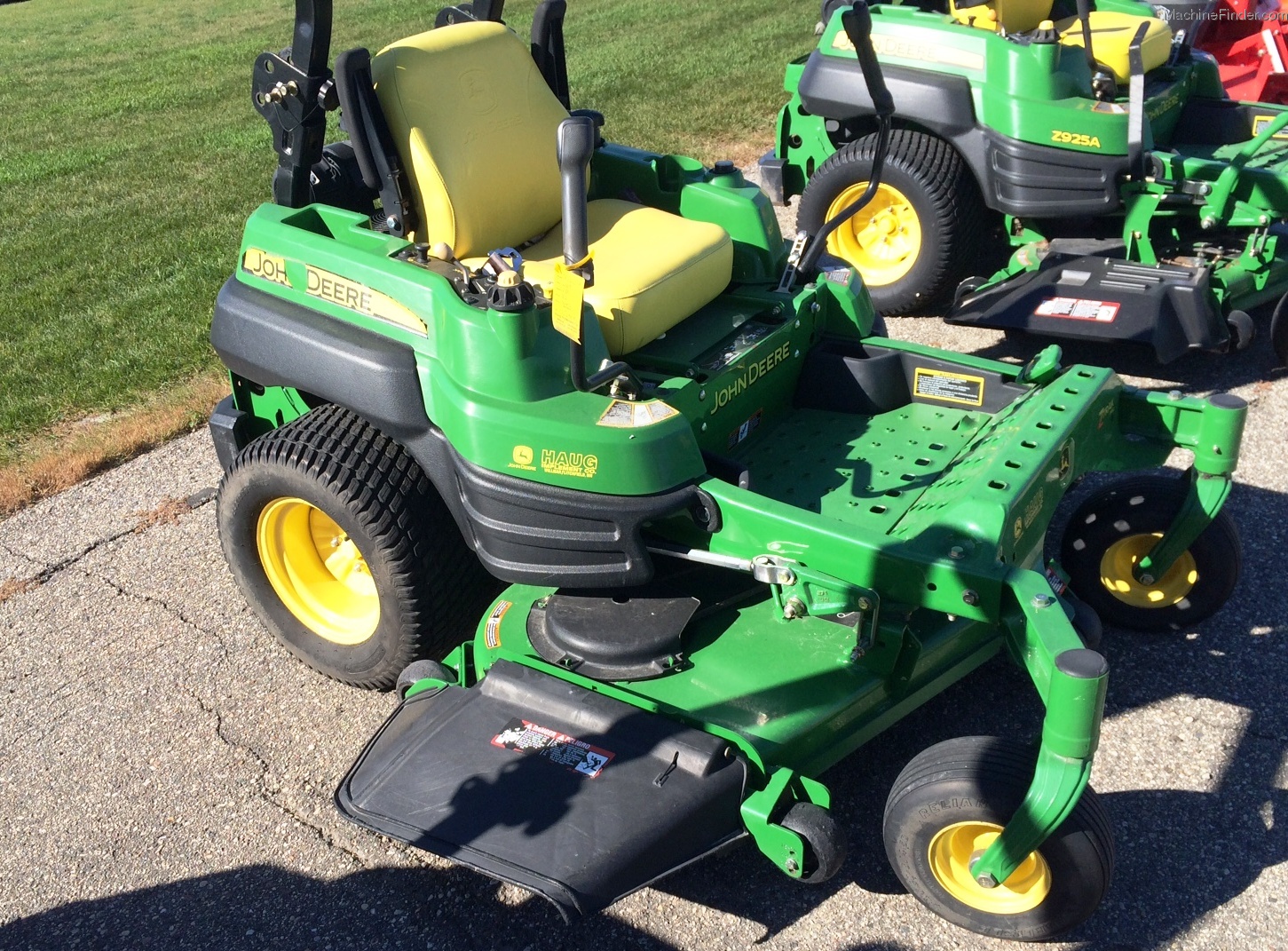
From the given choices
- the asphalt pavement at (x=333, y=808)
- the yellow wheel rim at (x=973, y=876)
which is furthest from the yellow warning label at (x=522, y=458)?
the yellow wheel rim at (x=973, y=876)

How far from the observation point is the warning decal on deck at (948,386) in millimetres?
3625

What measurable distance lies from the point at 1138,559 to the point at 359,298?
85.6 inches

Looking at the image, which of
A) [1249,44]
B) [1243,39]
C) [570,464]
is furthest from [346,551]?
[1243,39]

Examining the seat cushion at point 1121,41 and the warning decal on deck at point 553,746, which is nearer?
the warning decal on deck at point 553,746

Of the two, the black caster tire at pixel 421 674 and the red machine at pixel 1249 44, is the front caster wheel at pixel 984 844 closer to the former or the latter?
the black caster tire at pixel 421 674

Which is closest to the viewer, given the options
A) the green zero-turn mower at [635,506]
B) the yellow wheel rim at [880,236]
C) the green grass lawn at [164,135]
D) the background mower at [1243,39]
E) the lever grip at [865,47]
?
the green zero-turn mower at [635,506]

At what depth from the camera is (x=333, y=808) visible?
3104 millimetres

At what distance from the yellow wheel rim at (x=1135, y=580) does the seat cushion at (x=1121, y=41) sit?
107 inches

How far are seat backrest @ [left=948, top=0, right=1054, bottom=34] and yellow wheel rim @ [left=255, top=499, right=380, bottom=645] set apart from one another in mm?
3566

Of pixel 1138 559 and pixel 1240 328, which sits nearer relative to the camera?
pixel 1138 559

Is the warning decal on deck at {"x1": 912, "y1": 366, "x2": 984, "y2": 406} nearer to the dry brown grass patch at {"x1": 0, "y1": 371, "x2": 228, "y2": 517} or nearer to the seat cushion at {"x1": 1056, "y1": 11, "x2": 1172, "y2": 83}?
the seat cushion at {"x1": 1056, "y1": 11, "x2": 1172, "y2": 83}

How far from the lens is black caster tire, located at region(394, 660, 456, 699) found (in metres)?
3.07

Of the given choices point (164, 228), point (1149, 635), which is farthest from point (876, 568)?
point (164, 228)

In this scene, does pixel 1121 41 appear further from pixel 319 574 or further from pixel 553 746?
pixel 553 746
